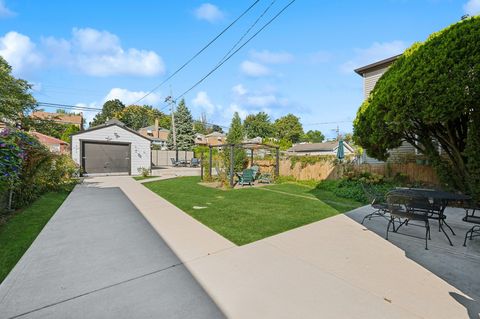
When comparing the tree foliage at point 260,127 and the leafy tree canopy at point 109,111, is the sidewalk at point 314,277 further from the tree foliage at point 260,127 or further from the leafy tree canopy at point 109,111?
the leafy tree canopy at point 109,111

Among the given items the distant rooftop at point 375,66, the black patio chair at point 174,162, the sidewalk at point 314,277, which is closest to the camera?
the sidewalk at point 314,277

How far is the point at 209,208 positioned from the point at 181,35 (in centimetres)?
863

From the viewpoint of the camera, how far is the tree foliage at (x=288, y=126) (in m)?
52.2

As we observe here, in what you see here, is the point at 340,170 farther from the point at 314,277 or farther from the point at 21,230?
the point at 21,230

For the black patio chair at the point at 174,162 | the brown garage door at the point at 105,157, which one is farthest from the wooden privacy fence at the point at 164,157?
the brown garage door at the point at 105,157

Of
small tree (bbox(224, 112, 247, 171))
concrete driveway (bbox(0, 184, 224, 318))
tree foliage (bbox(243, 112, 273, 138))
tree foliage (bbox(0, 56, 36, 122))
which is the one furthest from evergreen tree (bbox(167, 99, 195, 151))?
concrete driveway (bbox(0, 184, 224, 318))

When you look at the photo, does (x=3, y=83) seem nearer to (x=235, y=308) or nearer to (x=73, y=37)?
(x=73, y=37)

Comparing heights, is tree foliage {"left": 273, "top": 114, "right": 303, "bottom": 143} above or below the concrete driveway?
above

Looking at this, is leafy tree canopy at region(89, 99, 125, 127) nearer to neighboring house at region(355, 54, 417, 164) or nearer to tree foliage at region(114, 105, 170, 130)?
tree foliage at region(114, 105, 170, 130)

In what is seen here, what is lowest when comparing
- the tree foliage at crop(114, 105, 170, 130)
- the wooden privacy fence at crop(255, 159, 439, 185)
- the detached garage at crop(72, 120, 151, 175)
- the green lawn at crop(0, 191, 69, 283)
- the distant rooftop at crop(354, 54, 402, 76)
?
the green lawn at crop(0, 191, 69, 283)

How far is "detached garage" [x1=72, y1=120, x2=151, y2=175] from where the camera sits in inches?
637

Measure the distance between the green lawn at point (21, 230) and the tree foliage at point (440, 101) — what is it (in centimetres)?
820

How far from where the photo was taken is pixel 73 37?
41.4 ft

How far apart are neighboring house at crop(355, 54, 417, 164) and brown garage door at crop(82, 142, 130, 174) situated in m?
16.4
